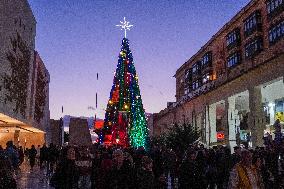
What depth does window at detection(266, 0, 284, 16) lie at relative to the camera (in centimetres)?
3542

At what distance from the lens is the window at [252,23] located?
4055 cm

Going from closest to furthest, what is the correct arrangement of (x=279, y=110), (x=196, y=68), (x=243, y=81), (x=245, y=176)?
(x=245, y=176)
(x=243, y=81)
(x=279, y=110)
(x=196, y=68)

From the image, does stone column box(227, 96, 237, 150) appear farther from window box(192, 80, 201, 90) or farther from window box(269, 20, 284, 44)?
window box(192, 80, 201, 90)

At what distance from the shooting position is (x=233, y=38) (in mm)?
46688

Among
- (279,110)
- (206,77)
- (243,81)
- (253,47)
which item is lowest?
(279,110)

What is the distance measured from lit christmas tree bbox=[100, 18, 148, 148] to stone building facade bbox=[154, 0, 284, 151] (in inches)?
293

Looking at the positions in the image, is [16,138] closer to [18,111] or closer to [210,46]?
[18,111]

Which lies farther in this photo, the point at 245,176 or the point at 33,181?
the point at 33,181

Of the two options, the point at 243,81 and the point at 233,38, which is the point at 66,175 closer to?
the point at 243,81

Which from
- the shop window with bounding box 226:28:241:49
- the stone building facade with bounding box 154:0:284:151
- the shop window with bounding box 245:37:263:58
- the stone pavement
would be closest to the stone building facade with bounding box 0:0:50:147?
the stone pavement

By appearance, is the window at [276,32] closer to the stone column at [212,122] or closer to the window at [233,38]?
the window at [233,38]

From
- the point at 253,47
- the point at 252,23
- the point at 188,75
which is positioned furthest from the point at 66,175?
the point at 188,75

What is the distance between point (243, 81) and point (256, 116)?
2.94 metres

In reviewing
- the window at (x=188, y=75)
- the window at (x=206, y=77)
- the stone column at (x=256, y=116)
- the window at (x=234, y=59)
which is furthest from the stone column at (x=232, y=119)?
the window at (x=188, y=75)
